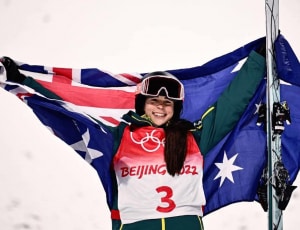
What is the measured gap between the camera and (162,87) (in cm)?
673

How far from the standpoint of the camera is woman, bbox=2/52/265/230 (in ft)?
20.9

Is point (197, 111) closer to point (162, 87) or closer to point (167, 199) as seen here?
point (162, 87)

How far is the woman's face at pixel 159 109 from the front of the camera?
21.9ft

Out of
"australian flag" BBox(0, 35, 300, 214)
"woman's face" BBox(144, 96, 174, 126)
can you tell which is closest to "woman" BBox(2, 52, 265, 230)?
"woman's face" BBox(144, 96, 174, 126)

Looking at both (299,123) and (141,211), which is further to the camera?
(299,123)

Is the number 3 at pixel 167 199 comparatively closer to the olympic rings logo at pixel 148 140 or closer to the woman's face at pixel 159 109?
the olympic rings logo at pixel 148 140

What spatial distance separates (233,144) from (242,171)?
321 mm

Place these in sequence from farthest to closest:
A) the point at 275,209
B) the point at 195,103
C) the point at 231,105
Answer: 1. the point at 195,103
2. the point at 231,105
3. the point at 275,209

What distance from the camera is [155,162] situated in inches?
256

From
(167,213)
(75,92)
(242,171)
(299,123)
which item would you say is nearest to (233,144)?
(242,171)

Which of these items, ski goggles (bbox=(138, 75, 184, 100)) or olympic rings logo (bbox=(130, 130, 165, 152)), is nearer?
olympic rings logo (bbox=(130, 130, 165, 152))

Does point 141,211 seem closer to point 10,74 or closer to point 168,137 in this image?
point 168,137

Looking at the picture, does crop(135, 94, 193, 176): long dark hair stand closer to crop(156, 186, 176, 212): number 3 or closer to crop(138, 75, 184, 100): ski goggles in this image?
crop(156, 186, 176, 212): number 3

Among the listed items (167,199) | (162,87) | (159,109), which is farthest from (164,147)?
(162,87)
